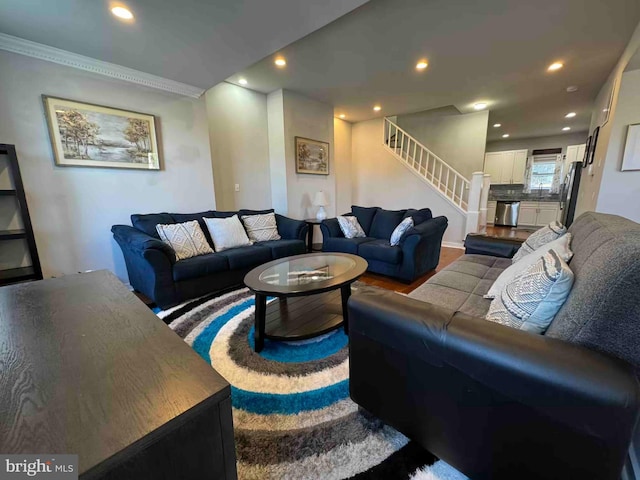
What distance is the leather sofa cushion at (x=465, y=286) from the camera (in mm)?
1510

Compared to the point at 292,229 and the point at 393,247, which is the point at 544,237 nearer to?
the point at 393,247

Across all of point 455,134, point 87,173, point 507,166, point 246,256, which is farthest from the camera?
point 507,166

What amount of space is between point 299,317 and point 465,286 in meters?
1.24

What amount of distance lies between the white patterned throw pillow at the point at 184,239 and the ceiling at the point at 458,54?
7.06ft

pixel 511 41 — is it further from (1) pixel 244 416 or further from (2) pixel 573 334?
(1) pixel 244 416

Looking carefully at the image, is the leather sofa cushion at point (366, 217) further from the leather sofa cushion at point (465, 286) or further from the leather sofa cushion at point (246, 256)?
the leather sofa cushion at point (465, 286)

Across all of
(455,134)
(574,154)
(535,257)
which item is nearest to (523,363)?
(535,257)

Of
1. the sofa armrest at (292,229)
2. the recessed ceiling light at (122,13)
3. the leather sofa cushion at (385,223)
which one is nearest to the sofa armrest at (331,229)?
the sofa armrest at (292,229)

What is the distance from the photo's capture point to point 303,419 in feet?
4.18

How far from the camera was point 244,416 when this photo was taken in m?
1.30

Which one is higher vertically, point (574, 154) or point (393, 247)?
point (574, 154)

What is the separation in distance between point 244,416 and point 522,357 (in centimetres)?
123

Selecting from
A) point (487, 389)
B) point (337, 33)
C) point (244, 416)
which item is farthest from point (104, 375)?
point (337, 33)

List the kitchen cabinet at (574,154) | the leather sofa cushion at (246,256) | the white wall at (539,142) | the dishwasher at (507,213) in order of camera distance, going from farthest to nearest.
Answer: the white wall at (539,142) < the dishwasher at (507,213) < the kitchen cabinet at (574,154) < the leather sofa cushion at (246,256)
